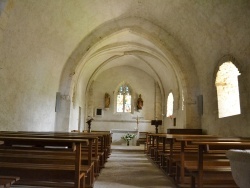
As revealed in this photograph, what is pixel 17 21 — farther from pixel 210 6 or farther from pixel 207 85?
pixel 207 85

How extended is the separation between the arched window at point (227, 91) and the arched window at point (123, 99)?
929 centimetres

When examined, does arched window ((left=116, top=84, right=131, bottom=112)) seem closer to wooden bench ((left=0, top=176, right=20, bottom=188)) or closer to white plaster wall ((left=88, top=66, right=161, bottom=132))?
white plaster wall ((left=88, top=66, right=161, bottom=132))

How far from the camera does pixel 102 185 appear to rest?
4.18 m

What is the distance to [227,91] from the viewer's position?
8172mm

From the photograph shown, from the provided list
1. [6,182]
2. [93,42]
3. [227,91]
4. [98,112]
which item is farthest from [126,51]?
[6,182]

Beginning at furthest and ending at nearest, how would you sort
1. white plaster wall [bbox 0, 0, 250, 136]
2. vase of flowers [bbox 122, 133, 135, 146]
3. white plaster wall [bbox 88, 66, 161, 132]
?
white plaster wall [bbox 88, 66, 161, 132], vase of flowers [bbox 122, 133, 135, 146], white plaster wall [bbox 0, 0, 250, 136]

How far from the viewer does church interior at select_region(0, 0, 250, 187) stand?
20.6 feet

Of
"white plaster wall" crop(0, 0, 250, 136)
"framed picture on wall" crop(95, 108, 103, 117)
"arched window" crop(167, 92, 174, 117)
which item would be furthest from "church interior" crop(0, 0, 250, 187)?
"framed picture on wall" crop(95, 108, 103, 117)

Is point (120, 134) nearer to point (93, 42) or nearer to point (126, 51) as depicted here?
point (126, 51)

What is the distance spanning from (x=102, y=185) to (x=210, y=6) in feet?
19.2

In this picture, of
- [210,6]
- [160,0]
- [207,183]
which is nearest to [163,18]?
[160,0]

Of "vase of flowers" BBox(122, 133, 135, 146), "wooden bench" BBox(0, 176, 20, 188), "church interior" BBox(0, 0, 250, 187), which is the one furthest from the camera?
"vase of flowers" BBox(122, 133, 135, 146)

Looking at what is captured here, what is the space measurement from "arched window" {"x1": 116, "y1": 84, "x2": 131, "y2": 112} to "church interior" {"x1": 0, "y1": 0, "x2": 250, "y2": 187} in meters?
3.75

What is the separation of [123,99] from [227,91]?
9657mm
